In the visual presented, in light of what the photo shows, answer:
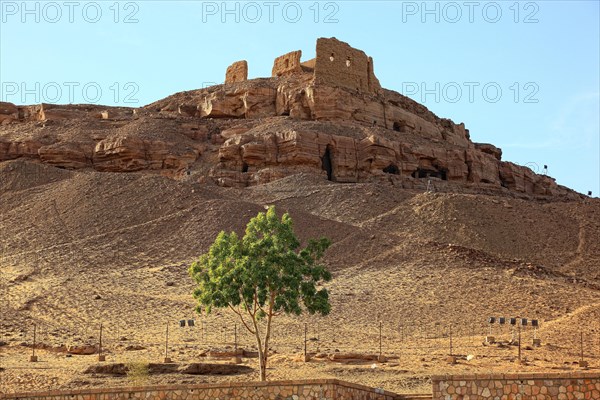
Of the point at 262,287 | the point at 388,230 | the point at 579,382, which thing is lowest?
the point at 579,382

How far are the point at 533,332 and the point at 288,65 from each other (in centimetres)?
4925

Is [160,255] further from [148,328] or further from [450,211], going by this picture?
[450,211]

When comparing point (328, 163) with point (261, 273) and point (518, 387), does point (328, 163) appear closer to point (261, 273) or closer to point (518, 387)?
point (261, 273)

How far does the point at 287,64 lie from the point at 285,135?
1412cm

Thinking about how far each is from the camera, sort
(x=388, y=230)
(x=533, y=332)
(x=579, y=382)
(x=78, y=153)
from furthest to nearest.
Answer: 1. (x=78, y=153)
2. (x=388, y=230)
3. (x=533, y=332)
4. (x=579, y=382)

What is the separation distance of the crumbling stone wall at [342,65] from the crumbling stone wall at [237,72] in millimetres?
10125

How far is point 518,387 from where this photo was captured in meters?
21.1

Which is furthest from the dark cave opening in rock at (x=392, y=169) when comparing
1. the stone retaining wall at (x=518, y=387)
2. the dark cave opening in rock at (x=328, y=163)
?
the stone retaining wall at (x=518, y=387)

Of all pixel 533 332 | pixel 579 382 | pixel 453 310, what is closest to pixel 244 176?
pixel 453 310

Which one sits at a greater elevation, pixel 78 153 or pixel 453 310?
pixel 78 153

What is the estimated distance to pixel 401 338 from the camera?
40219 mm

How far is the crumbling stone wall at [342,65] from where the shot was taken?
8000 cm

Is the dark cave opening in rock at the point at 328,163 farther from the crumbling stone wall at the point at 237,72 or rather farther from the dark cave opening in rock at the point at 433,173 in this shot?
the crumbling stone wall at the point at 237,72

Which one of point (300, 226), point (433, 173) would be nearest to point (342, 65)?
point (433, 173)
